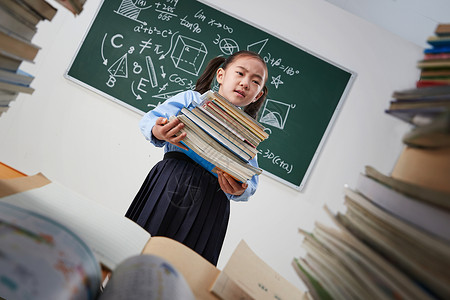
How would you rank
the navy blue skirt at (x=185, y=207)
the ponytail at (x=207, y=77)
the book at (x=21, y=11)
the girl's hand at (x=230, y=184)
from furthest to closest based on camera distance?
1. the ponytail at (x=207, y=77)
2. the navy blue skirt at (x=185, y=207)
3. the girl's hand at (x=230, y=184)
4. the book at (x=21, y=11)

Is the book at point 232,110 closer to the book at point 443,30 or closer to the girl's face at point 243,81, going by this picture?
the girl's face at point 243,81

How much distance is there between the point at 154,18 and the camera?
9.73 ft

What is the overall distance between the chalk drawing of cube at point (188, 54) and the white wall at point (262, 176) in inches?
14.7

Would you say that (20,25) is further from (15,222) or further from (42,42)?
(42,42)

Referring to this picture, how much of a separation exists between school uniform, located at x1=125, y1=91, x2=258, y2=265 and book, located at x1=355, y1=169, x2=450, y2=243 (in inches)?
38.3

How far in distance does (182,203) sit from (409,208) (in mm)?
1099

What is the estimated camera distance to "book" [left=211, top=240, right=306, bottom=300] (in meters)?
0.68

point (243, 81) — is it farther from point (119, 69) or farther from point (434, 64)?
point (119, 69)

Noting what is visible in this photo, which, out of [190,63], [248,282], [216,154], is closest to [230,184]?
[216,154]

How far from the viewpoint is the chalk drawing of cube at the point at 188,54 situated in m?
2.94

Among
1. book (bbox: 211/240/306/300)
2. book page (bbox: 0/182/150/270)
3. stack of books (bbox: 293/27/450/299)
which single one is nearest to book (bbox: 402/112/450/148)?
stack of books (bbox: 293/27/450/299)

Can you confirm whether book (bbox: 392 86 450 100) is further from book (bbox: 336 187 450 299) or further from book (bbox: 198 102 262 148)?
book (bbox: 198 102 262 148)

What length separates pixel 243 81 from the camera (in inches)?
58.6

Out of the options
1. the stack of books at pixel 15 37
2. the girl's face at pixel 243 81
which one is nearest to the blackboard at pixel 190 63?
the girl's face at pixel 243 81
